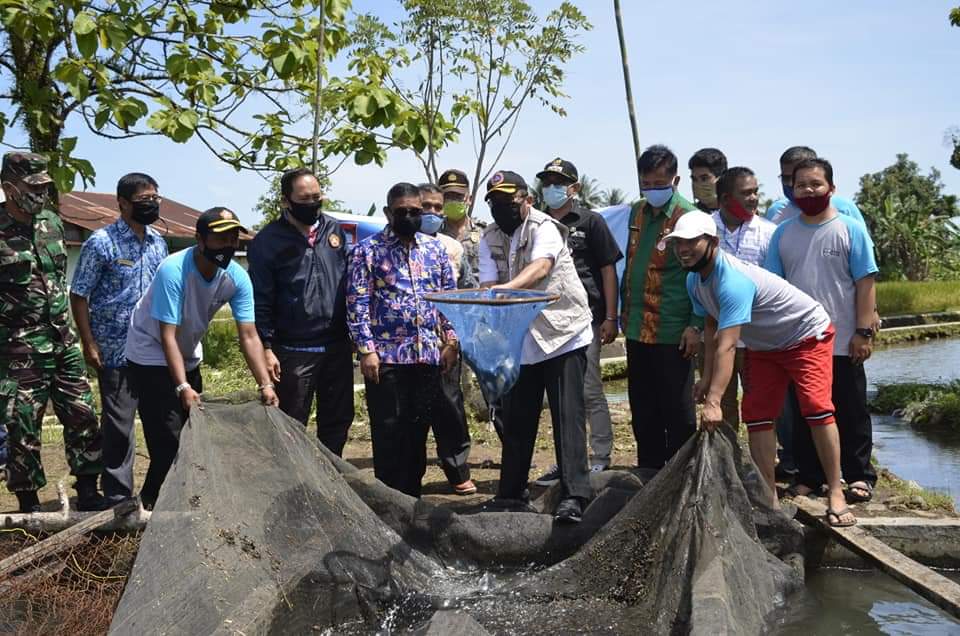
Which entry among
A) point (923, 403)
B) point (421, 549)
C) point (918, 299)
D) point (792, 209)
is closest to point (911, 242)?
point (918, 299)

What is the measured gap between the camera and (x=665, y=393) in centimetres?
497

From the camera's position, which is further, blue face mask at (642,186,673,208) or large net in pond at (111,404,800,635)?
blue face mask at (642,186,673,208)

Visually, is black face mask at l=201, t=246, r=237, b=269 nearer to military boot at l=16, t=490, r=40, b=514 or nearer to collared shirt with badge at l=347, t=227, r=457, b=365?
collared shirt with badge at l=347, t=227, r=457, b=365

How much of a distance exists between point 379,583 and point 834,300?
105 inches

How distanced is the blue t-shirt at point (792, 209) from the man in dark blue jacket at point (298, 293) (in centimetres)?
254

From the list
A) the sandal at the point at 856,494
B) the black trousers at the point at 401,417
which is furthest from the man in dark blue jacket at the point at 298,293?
the sandal at the point at 856,494

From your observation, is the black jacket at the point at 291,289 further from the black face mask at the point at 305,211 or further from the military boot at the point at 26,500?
the military boot at the point at 26,500

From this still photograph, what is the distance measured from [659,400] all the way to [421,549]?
1.55 metres

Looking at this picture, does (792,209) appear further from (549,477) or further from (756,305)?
(549,477)

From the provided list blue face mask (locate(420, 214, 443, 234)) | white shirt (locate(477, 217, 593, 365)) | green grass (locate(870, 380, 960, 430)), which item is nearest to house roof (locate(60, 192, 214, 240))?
green grass (locate(870, 380, 960, 430))

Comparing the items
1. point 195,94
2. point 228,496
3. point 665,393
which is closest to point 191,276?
point 228,496

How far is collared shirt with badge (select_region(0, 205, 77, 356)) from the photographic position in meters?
4.83

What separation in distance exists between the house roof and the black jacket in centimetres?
1698

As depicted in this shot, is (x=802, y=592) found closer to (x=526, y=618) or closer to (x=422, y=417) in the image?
(x=526, y=618)
